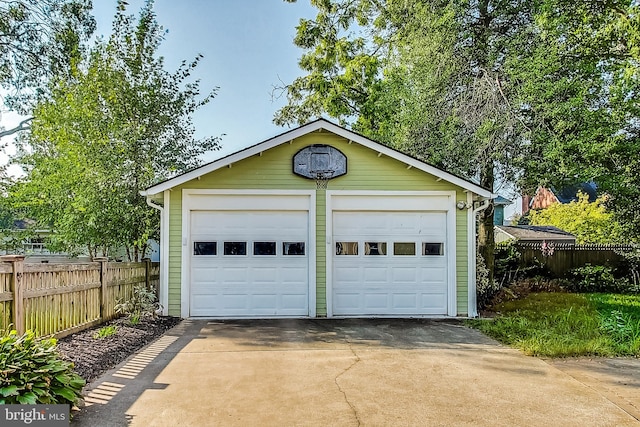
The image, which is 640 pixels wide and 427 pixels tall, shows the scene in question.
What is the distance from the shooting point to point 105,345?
20.6 ft

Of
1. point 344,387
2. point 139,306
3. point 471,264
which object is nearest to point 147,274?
point 139,306

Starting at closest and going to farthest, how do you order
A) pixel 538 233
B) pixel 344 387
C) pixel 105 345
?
pixel 344 387, pixel 105 345, pixel 538 233

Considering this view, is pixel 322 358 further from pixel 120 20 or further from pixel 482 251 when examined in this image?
pixel 120 20

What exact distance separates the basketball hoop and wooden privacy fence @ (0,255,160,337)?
13.4 ft

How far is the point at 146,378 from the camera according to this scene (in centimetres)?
514

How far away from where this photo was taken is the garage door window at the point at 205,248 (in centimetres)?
933

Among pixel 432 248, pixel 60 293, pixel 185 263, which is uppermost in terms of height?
pixel 432 248

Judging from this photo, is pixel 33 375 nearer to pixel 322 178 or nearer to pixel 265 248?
pixel 265 248

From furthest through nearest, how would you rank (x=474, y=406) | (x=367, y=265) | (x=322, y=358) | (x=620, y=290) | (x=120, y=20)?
1. (x=620, y=290)
2. (x=120, y=20)
3. (x=367, y=265)
4. (x=322, y=358)
5. (x=474, y=406)

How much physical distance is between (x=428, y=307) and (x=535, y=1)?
8336mm

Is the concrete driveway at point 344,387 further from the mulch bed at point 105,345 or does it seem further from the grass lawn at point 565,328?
the grass lawn at point 565,328

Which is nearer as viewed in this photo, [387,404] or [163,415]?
[163,415]

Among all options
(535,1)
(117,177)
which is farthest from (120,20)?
(535,1)

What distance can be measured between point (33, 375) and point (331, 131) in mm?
6851
